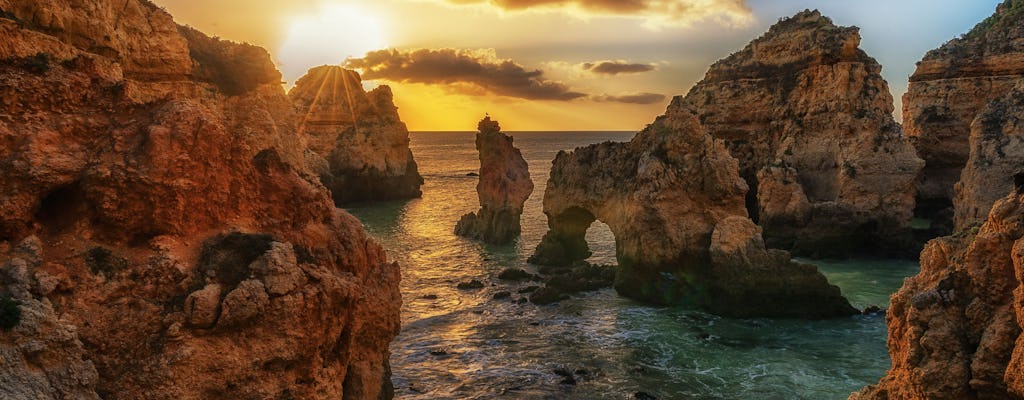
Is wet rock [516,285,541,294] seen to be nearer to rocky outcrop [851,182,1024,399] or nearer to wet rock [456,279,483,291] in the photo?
wet rock [456,279,483,291]

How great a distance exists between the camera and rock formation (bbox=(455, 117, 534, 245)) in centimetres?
4228

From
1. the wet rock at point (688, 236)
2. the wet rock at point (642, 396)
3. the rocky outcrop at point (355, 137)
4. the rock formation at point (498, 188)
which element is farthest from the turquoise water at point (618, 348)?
the rocky outcrop at point (355, 137)

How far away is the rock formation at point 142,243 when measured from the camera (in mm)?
6906

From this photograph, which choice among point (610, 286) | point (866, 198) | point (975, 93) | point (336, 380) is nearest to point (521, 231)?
point (610, 286)

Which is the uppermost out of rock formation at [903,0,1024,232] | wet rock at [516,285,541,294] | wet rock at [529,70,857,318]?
rock formation at [903,0,1024,232]

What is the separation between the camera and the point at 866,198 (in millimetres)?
34656

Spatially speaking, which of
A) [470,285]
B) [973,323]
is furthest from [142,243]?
[470,285]

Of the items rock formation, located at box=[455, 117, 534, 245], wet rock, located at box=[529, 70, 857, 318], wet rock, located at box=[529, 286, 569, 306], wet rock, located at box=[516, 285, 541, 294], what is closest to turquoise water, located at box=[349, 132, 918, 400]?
wet rock, located at box=[529, 286, 569, 306]

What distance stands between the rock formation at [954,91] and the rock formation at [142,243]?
138ft

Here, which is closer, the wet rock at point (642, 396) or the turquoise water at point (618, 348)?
the wet rock at point (642, 396)

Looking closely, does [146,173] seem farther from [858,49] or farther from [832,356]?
[858,49]

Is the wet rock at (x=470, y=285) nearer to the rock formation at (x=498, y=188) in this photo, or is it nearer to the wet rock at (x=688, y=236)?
the wet rock at (x=688, y=236)

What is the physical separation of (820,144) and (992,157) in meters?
8.52

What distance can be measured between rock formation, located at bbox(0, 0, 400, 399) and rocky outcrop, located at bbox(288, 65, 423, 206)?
179 feet
